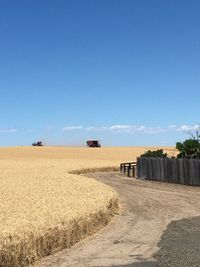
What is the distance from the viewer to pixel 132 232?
18.3m

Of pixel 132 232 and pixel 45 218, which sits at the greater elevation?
pixel 45 218

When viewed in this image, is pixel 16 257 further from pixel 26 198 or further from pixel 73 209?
pixel 26 198

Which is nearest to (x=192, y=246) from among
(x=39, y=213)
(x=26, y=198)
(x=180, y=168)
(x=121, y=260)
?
(x=121, y=260)

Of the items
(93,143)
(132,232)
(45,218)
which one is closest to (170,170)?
(132,232)

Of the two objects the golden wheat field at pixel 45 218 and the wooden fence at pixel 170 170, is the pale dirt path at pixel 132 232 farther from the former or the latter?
the wooden fence at pixel 170 170

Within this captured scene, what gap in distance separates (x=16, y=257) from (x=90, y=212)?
5568mm

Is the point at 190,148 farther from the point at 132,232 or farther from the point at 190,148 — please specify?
the point at 132,232

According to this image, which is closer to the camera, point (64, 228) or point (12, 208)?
point (64, 228)

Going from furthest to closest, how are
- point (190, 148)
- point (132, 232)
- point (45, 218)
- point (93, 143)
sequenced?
point (93, 143) < point (190, 148) < point (132, 232) < point (45, 218)

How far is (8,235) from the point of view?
12773 millimetres

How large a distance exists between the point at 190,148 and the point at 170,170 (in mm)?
2698

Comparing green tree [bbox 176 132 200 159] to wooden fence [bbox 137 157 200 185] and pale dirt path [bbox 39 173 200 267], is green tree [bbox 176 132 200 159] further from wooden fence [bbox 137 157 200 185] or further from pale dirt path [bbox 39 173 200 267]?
pale dirt path [bbox 39 173 200 267]

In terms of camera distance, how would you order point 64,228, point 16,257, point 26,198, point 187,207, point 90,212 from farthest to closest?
point 187,207 → point 26,198 → point 90,212 → point 64,228 → point 16,257

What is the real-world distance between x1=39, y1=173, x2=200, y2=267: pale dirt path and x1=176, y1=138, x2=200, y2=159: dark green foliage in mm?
11467
